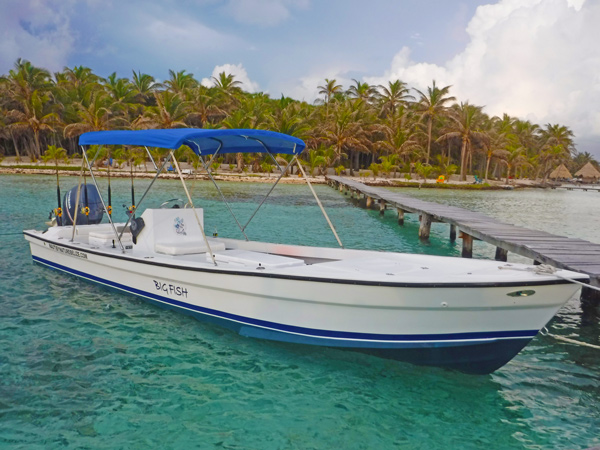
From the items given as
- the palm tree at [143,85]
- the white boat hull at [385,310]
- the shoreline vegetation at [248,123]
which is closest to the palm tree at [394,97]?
the shoreline vegetation at [248,123]

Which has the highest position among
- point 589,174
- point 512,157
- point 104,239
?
point 512,157

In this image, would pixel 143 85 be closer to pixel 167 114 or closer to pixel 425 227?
pixel 167 114

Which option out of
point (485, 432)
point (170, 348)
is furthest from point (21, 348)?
point (485, 432)

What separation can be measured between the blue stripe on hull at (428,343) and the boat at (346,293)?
0.01m

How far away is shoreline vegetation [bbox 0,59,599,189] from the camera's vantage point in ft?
161

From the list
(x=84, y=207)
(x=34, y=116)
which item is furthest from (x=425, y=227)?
(x=34, y=116)

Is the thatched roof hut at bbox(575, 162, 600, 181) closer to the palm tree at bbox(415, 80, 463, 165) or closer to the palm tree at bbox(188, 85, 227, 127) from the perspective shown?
the palm tree at bbox(415, 80, 463, 165)

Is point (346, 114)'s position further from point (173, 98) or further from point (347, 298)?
point (347, 298)

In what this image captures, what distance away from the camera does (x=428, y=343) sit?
17.3ft

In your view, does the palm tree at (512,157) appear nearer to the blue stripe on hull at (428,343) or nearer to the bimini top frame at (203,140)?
the bimini top frame at (203,140)

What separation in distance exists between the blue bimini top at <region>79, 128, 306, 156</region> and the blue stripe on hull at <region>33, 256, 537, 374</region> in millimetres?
2580

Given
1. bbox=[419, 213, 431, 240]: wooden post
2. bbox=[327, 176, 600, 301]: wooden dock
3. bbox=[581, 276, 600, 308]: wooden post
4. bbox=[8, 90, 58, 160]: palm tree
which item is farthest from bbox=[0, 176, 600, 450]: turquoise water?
bbox=[8, 90, 58, 160]: palm tree

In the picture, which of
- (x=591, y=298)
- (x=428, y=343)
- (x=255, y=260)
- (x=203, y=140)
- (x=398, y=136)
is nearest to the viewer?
(x=428, y=343)

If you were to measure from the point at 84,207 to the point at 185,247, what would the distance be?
3.78 metres
